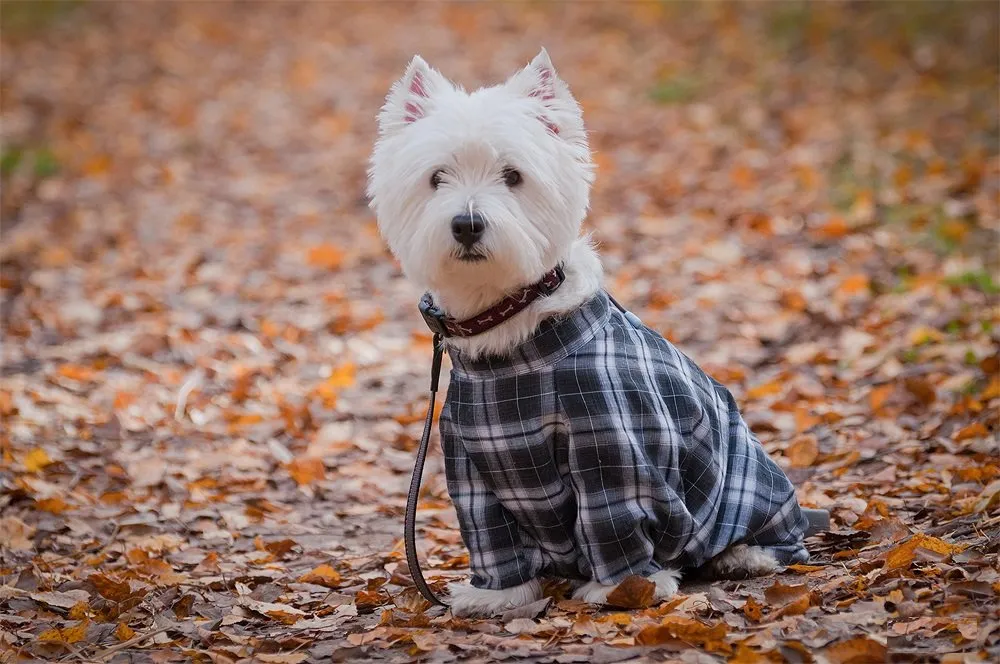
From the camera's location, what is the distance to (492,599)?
314 cm

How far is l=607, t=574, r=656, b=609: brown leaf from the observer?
117 inches

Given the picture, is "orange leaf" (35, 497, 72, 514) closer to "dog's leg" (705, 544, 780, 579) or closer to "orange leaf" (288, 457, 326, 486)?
"orange leaf" (288, 457, 326, 486)

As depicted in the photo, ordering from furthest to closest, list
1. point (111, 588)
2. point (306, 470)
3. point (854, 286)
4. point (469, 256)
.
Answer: point (854, 286) < point (306, 470) < point (111, 588) < point (469, 256)

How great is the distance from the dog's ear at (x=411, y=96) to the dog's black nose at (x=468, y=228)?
0.42 metres

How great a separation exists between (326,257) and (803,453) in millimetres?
4411

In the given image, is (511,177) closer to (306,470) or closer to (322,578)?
(322,578)

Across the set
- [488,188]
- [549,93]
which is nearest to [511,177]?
[488,188]

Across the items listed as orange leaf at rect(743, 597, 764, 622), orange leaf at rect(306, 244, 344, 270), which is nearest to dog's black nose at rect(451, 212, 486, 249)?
orange leaf at rect(743, 597, 764, 622)

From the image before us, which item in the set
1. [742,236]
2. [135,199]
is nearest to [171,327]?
[135,199]

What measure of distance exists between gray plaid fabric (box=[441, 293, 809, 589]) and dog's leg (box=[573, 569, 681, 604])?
0.03 m

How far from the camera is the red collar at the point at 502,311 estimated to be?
2996 mm

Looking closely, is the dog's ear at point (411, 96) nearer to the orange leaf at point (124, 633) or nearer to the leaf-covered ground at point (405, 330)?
the leaf-covered ground at point (405, 330)

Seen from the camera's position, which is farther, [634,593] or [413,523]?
[413,523]

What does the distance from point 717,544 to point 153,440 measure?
2.90 metres
